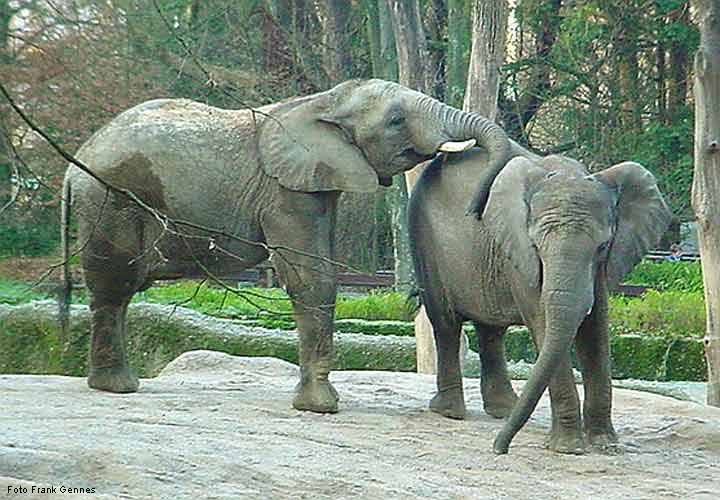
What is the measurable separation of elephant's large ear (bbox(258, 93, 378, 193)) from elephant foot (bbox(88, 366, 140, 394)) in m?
1.67

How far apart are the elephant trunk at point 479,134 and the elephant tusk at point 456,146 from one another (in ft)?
0.22

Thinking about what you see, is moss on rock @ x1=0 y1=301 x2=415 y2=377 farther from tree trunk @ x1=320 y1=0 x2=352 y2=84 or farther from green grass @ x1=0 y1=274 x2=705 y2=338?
tree trunk @ x1=320 y1=0 x2=352 y2=84

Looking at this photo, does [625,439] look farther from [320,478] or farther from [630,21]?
[630,21]

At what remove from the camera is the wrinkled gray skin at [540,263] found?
24.9 feet

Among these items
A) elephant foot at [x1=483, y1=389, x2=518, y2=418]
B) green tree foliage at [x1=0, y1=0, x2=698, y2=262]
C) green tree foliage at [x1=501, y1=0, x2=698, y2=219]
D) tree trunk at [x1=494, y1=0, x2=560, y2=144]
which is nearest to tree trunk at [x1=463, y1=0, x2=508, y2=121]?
elephant foot at [x1=483, y1=389, x2=518, y2=418]

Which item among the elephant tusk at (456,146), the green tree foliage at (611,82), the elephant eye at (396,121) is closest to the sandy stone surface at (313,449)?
the elephant tusk at (456,146)

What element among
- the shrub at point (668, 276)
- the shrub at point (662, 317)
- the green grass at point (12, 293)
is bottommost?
the shrub at point (662, 317)

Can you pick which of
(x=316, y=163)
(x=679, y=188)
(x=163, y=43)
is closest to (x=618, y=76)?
(x=679, y=188)

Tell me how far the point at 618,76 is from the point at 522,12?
5.78 feet

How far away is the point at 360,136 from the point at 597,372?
85.1 inches

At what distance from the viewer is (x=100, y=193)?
927 cm

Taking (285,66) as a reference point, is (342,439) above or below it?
below

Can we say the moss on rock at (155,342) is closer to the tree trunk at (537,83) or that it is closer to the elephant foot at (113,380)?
the elephant foot at (113,380)

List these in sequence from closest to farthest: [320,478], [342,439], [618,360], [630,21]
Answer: [320,478] < [342,439] < [618,360] < [630,21]
